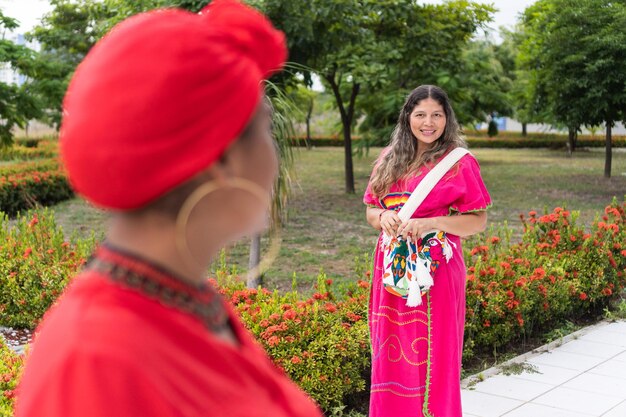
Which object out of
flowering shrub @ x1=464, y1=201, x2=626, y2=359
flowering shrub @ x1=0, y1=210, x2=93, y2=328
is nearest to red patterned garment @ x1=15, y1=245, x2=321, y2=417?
flowering shrub @ x1=464, y1=201, x2=626, y2=359

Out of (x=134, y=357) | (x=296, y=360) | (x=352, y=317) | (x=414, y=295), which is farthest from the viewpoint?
(x=352, y=317)

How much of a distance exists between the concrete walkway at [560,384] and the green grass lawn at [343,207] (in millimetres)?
2138

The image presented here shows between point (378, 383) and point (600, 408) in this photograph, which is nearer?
point (378, 383)

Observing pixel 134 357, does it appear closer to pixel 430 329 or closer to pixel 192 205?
pixel 192 205

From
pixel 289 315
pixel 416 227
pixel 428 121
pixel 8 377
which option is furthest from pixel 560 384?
pixel 8 377

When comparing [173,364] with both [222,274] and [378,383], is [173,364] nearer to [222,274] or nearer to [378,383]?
[378,383]

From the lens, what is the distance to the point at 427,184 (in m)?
3.94

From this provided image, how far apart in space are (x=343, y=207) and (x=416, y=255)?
1143cm

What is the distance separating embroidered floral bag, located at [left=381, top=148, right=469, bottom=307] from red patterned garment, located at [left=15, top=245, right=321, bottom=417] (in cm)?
284

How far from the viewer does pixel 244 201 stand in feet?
3.68

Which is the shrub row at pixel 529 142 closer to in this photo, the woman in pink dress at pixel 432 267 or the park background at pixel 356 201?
the park background at pixel 356 201

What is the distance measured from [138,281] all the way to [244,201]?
0.61 ft

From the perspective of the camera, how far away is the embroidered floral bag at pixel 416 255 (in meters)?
3.92

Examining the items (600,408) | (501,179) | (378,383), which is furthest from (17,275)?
(501,179)
